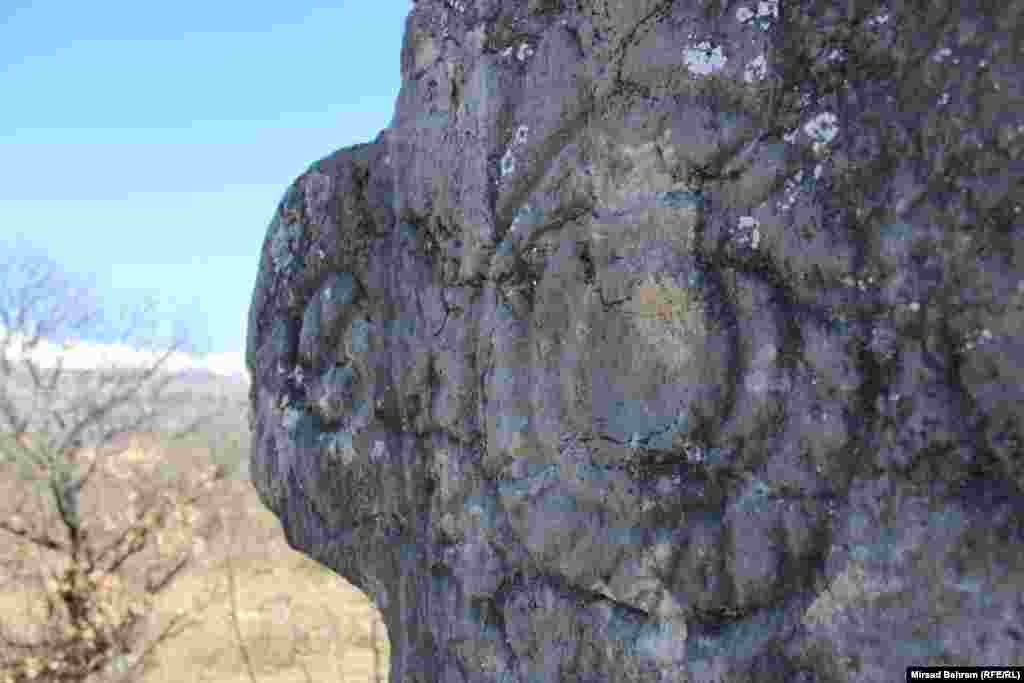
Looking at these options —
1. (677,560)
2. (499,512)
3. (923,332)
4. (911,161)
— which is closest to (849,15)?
(911,161)

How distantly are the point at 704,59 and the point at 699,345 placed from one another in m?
0.31

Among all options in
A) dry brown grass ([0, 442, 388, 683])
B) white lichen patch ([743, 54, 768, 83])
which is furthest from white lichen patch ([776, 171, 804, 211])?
dry brown grass ([0, 442, 388, 683])

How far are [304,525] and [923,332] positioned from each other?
3.64 feet

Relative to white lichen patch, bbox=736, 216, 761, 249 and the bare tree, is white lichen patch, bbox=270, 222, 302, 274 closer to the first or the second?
white lichen patch, bbox=736, 216, 761, 249

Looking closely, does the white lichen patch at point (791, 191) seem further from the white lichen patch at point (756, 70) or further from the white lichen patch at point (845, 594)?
the white lichen patch at point (845, 594)

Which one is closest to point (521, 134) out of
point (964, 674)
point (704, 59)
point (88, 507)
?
point (704, 59)

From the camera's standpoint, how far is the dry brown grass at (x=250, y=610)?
222 inches

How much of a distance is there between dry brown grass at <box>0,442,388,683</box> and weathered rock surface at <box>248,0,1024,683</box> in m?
3.36

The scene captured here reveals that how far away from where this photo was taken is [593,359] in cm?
A: 123

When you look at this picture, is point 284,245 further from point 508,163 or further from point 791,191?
point 791,191

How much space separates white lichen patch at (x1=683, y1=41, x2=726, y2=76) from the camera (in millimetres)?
1111

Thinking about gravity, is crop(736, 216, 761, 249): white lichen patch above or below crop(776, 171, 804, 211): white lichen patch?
below

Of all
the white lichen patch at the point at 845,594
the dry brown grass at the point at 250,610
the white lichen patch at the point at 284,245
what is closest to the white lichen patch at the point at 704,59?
the white lichen patch at the point at 845,594

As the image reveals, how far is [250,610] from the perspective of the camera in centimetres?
694
